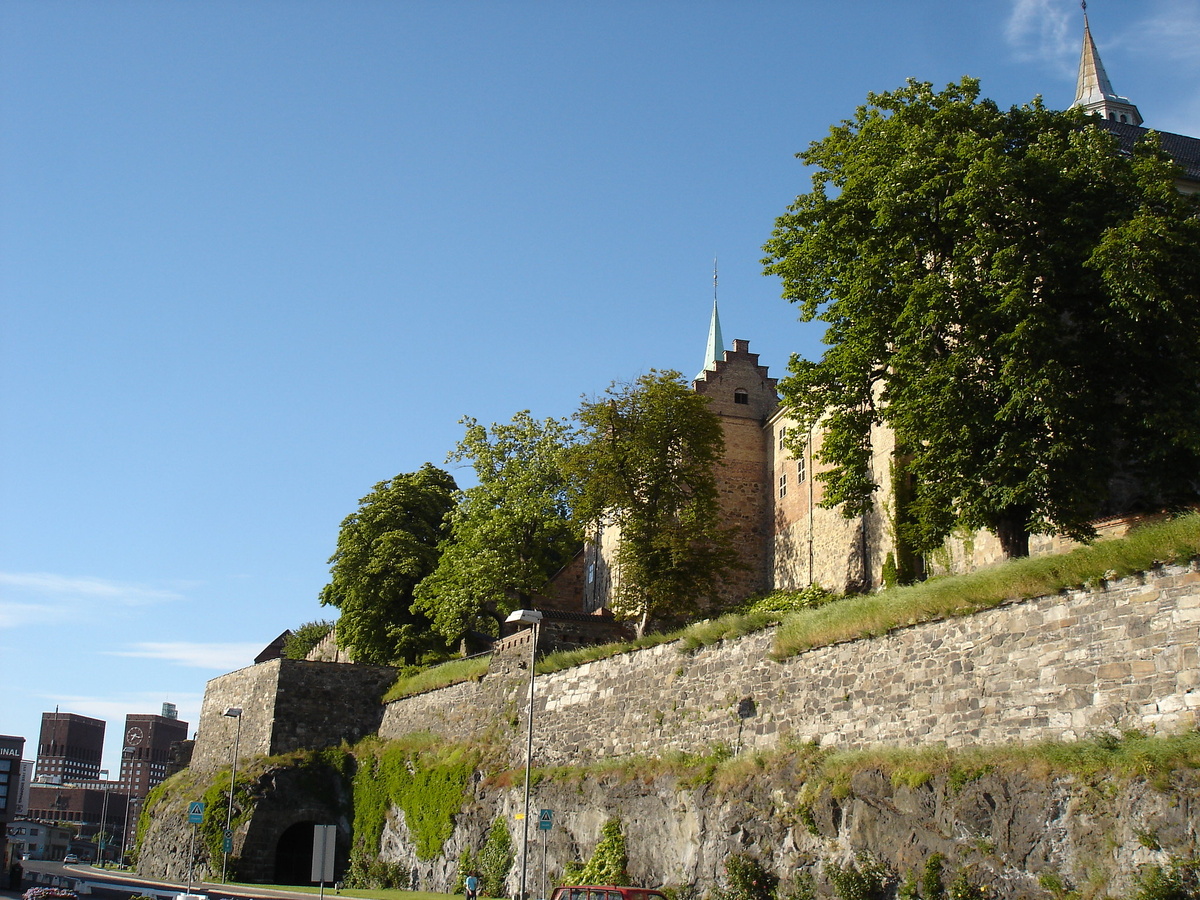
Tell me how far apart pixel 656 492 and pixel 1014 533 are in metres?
16.7

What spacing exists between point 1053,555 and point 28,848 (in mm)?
133560

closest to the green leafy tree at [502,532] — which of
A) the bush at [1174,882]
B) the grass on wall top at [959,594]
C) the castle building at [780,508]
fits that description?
the castle building at [780,508]

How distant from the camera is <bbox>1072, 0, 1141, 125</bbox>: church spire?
7100 centimetres

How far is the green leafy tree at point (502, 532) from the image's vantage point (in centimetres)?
4341

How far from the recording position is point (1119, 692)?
56.4ft

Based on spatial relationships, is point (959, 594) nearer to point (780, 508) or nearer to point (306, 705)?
point (780, 508)

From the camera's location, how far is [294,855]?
1622 inches

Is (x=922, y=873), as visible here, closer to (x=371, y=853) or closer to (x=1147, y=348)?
(x=1147, y=348)

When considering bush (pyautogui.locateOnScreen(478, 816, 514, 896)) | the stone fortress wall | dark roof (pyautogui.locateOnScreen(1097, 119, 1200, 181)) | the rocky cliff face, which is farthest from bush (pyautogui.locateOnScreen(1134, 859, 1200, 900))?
dark roof (pyautogui.locateOnScreen(1097, 119, 1200, 181))

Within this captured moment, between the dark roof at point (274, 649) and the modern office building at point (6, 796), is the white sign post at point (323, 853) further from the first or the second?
the dark roof at point (274, 649)

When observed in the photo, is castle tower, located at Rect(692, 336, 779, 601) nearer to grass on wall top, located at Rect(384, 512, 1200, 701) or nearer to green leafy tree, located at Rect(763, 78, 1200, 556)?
grass on wall top, located at Rect(384, 512, 1200, 701)

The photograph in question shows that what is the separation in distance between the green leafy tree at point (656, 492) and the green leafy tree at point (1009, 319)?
10.4 m

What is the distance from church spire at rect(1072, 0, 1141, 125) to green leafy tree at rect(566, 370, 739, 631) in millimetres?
45590

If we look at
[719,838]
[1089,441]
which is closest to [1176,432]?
[1089,441]
